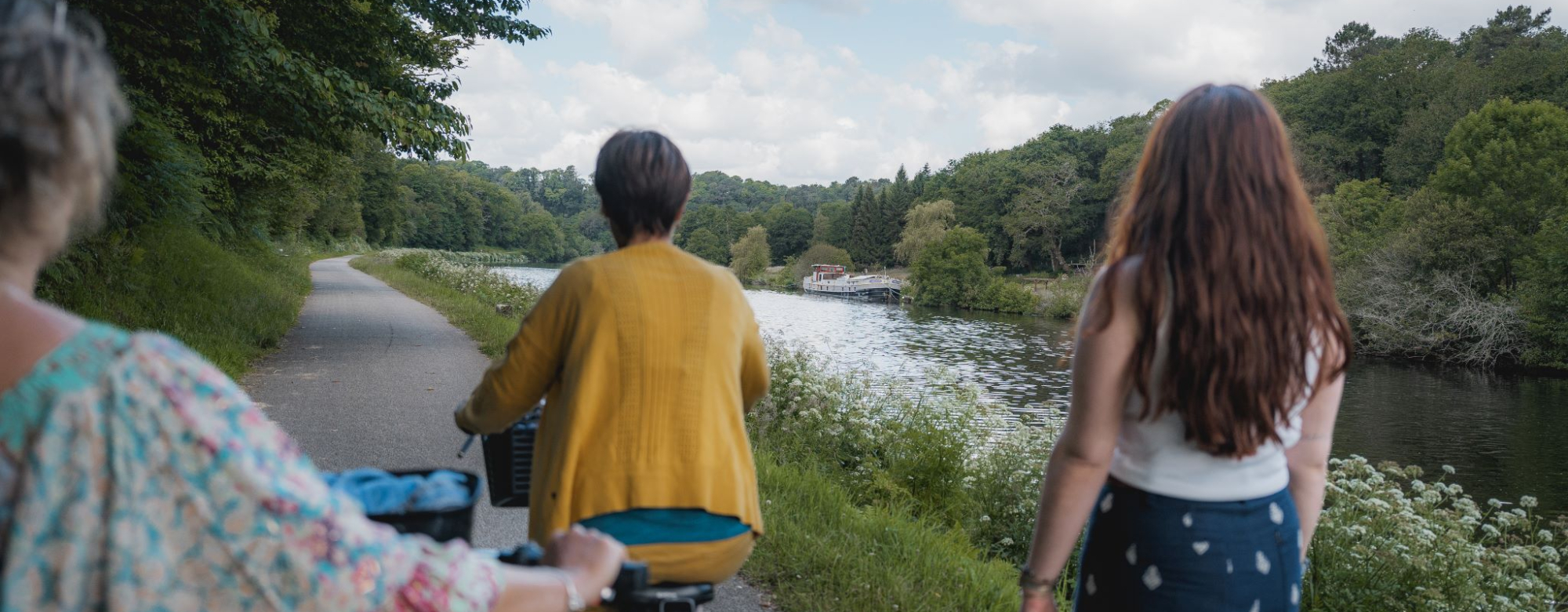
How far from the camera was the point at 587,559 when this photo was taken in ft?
4.47

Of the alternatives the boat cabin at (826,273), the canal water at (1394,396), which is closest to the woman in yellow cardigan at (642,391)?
the canal water at (1394,396)

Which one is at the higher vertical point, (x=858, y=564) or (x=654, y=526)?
(x=654, y=526)

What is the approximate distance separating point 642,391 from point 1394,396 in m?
25.7

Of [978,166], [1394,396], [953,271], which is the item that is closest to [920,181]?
[978,166]

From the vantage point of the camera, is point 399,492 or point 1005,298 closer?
point 399,492

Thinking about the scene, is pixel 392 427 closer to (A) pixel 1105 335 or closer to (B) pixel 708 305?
(B) pixel 708 305

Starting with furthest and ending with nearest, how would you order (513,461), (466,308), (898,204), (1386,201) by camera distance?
(898,204)
(1386,201)
(466,308)
(513,461)

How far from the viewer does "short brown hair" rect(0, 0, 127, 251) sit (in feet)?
3.08

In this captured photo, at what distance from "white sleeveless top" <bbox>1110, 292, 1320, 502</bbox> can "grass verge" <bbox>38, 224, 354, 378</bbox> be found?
30.0 ft

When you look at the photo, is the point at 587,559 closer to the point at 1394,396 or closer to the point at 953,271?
the point at 1394,396

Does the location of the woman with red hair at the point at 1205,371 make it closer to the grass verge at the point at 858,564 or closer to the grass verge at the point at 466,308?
the grass verge at the point at 858,564

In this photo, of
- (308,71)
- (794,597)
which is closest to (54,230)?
(794,597)

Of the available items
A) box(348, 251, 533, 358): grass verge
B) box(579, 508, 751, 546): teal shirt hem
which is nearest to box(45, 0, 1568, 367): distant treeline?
box(579, 508, 751, 546): teal shirt hem

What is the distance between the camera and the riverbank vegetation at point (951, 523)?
462 centimetres
